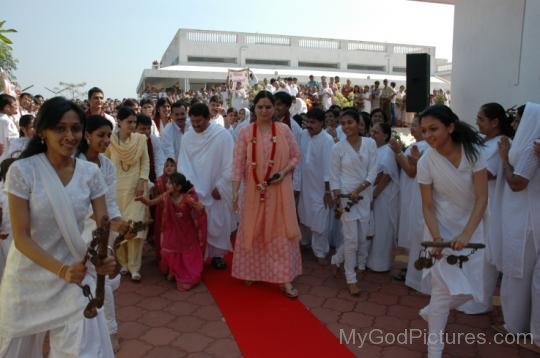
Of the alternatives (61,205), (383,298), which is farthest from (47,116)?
(383,298)

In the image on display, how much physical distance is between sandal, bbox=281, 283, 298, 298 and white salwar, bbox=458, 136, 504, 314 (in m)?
1.51

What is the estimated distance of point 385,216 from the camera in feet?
16.9

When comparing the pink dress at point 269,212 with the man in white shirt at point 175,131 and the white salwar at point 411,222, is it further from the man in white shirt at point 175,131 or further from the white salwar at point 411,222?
the man in white shirt at point 175,131

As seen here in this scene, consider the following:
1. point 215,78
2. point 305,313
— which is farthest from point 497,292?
point 215,78

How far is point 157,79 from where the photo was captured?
29.5m

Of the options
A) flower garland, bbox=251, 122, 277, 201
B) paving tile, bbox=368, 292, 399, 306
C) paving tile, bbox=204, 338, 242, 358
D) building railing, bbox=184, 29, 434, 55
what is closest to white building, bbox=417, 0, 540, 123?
paving tile, bbox=368, 292, 399, 306

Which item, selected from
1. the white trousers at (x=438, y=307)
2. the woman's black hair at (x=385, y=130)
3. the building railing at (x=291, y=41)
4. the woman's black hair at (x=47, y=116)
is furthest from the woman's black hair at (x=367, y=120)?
the building railing at (x=291, y=41)

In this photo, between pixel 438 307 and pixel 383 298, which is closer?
pixel 438 307

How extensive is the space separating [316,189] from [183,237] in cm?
182

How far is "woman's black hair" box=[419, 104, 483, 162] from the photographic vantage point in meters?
3.02

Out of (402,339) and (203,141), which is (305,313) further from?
(203,141)

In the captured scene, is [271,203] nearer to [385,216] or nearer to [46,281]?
[385,216]

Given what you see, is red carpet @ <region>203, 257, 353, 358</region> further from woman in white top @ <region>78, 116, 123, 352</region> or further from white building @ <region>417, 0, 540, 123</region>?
white building @ <region>417, 0, 540, 123</region>

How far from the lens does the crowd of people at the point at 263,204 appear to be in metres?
2.13
